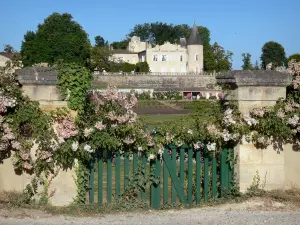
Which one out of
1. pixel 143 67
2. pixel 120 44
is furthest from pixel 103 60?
pixel 120 44

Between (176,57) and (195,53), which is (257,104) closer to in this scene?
(195,53)

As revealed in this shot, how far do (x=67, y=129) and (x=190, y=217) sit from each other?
223cm

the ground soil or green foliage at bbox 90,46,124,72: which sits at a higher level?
green foliage at bbox 90,46,124,72

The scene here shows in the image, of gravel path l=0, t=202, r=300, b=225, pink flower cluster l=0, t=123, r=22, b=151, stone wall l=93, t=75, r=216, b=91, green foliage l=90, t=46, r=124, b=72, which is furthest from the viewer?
stone wall l=93, t=75, r=216, b=91

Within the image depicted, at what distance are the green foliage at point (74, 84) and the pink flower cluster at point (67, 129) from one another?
25 centimetres

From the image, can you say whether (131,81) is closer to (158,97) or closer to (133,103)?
(158,97)

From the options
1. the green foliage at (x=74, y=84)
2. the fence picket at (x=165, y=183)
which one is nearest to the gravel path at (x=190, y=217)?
the fence picket at (x=165, y=183)

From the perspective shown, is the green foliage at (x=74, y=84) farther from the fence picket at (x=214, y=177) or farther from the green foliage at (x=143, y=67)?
the green foliage at (x=143, y=67)

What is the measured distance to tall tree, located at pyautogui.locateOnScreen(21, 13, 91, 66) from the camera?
7981 centimetres

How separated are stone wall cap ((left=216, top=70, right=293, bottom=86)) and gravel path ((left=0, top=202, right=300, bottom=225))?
6.55ft

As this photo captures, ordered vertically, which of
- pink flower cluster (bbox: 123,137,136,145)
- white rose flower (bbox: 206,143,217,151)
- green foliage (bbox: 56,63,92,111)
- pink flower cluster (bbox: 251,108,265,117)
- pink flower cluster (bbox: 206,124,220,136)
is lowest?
white rose flower (bbox: 206,143,217,151)

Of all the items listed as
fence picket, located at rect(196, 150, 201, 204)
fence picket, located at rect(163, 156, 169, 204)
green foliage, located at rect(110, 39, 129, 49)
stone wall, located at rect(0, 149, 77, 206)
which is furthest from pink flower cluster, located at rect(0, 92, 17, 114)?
green foliage, located at rect(110, 39, 129, 49)

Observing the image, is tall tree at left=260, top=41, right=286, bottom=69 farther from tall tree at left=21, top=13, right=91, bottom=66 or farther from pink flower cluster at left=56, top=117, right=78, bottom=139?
pink flower cluster at left=56, top=117, right=78, bottom=139

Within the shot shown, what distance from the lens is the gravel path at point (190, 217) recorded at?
639cm
